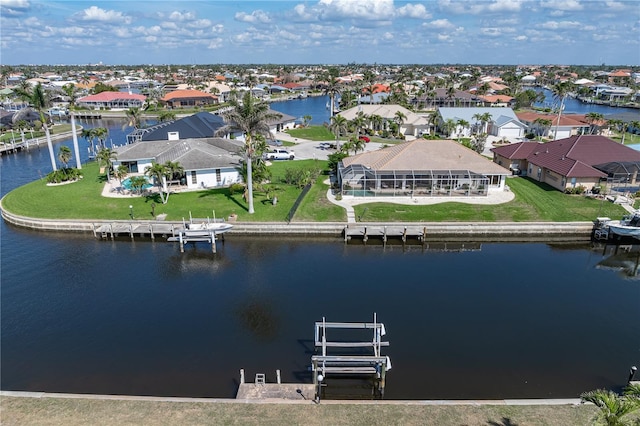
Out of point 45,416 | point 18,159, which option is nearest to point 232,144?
point 18,159

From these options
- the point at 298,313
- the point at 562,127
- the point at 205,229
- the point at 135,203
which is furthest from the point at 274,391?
the point at 562,127

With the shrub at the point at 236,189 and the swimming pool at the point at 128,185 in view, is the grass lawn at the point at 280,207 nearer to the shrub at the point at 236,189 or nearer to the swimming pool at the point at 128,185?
the shrub at the point at 236,189

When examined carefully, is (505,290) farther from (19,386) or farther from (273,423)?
(19,386)

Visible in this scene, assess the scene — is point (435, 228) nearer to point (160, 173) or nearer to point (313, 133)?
point (160, 173)

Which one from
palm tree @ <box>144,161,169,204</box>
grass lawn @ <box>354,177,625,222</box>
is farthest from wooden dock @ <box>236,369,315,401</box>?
palm tree @ <box>144,161,169,204</box>

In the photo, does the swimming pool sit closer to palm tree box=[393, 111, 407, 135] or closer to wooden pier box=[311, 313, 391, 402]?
wooden pier box=[311, 313, 391, 402]

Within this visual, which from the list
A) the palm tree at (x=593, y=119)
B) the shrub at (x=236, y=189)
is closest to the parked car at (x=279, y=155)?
the shrub at (x=236, y=189)
